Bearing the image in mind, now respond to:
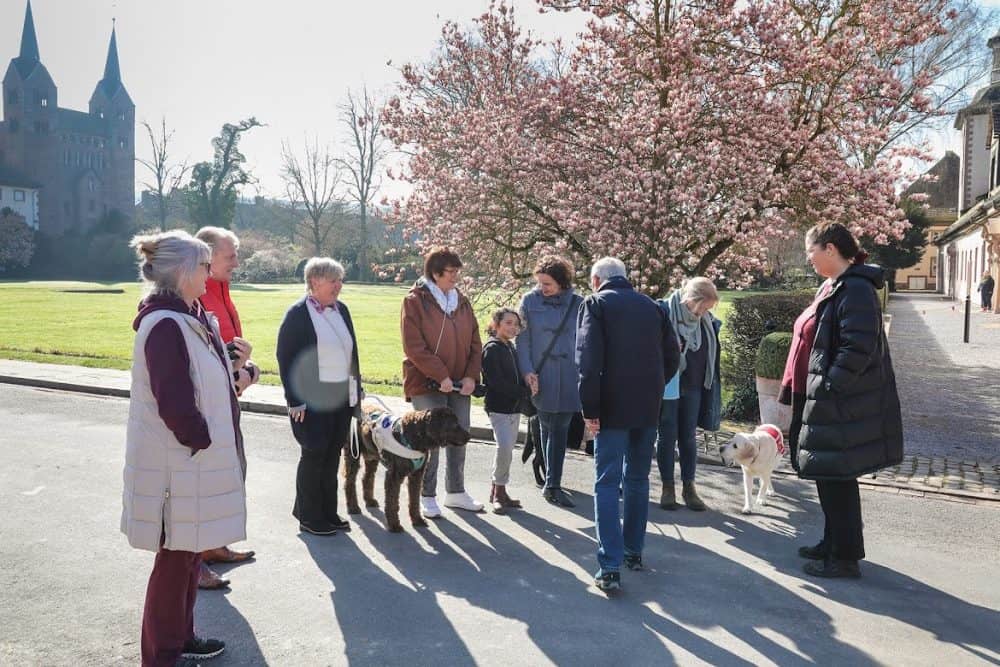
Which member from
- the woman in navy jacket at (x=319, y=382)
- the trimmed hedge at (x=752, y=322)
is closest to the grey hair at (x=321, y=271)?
the woman in navy jacket at (x=319, y=382)

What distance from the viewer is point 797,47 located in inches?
458

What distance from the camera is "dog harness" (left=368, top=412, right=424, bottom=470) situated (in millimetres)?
5793

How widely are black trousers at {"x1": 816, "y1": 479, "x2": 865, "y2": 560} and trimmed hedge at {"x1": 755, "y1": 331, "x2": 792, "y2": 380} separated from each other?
13.6ft

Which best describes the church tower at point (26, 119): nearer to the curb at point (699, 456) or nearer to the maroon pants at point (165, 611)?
the curb at point (699, 456)

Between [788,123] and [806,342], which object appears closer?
[806,342]

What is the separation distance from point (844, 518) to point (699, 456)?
3.23 meters

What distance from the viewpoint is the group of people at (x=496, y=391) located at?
3498 millimetres

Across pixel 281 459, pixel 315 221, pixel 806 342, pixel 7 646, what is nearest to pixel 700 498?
pixel 806 342


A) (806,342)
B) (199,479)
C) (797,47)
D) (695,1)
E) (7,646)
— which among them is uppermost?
(695,1)

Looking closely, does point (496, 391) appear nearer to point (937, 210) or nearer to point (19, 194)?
point (937, 210)

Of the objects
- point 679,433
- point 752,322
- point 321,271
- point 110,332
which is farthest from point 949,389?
point 110,332

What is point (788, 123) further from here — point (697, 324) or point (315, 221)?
point (315, 221)

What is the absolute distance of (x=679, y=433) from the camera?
265 inches

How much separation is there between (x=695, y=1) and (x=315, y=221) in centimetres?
5398
